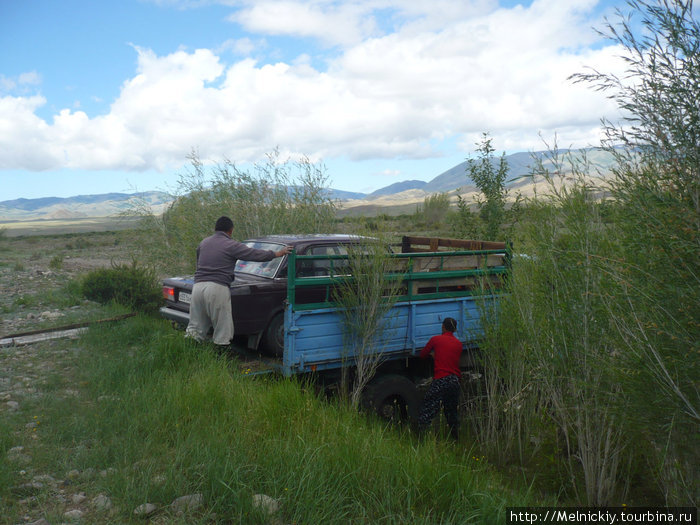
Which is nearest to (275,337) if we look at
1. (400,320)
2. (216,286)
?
(216,286)

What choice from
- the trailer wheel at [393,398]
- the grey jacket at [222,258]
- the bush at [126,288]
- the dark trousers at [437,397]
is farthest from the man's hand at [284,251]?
the bush at [126,288]

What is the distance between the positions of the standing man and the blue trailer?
1.56 feet

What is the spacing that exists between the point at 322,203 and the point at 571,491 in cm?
893

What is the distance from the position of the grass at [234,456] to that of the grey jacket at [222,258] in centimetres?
101

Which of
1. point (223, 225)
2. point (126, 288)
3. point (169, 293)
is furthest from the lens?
point (126, 288)

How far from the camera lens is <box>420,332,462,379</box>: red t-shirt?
620 centimetres

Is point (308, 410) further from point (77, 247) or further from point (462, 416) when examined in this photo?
point (77, 247)

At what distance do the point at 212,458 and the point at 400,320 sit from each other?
3.07m

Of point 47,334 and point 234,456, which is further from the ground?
point 234,456

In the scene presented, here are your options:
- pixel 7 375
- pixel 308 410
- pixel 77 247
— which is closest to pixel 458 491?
pixel 308 410

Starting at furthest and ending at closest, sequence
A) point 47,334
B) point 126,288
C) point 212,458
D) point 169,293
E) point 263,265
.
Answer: point 126,288
point 47,334
point 169,293
point 263,265
point 212,458

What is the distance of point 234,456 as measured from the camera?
4.09 meters

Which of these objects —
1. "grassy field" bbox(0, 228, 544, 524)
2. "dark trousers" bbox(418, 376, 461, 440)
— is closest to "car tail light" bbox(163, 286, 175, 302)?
"grassy field" bbox(0, 228, 544, 524)

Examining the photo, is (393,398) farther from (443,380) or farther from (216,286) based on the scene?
(216,286)
